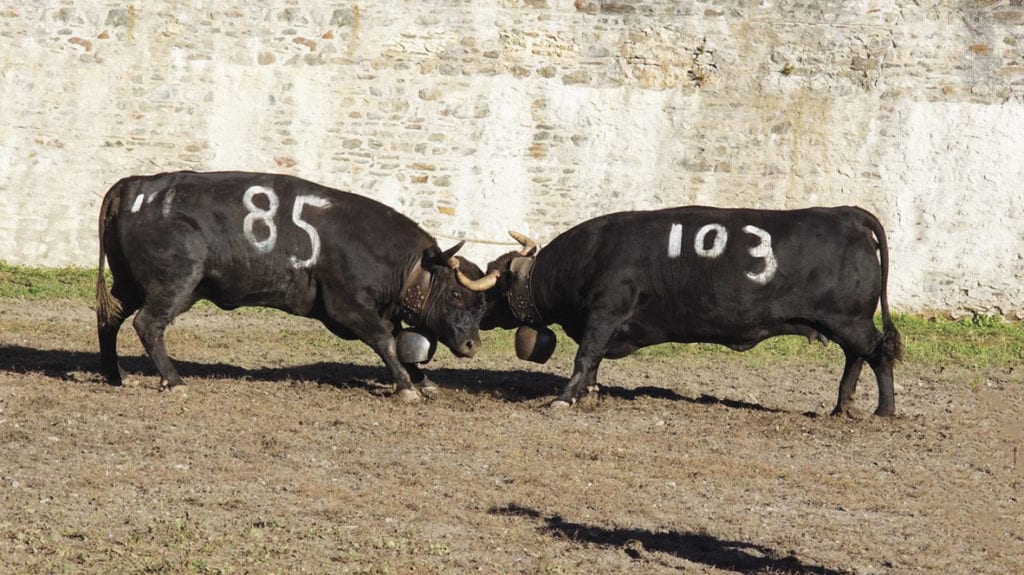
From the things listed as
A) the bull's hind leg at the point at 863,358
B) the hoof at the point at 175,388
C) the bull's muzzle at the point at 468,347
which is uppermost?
the bull's hind leg at the point at 863,358

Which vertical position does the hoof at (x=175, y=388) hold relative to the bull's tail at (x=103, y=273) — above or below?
below

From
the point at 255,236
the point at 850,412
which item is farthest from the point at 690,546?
the point at 255,236

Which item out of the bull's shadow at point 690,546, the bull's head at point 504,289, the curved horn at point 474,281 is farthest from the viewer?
the bull's head at point 504,289

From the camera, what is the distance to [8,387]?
1014 cm

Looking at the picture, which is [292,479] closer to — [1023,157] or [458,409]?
[458,409]

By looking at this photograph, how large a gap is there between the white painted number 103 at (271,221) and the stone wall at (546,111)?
17.8 ft

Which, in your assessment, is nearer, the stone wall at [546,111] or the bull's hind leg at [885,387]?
the bull's hind leg at [885,387]

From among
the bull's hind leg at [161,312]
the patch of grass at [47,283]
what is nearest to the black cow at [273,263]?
the bull's hind leg at [161,312]

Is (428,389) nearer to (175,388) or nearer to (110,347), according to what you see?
(175,388)

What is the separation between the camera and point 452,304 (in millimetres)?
10734

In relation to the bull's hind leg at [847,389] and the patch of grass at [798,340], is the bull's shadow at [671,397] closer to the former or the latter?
the bull's hind leg at [847,389]

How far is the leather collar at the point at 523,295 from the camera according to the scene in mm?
10695

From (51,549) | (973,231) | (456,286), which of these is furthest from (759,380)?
(51,549)

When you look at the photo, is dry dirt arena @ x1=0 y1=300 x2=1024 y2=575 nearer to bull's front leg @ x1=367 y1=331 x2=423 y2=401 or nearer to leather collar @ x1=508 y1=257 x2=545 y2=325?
bull's front leg @ x1=367 y1=331 x2=423 y2=401
